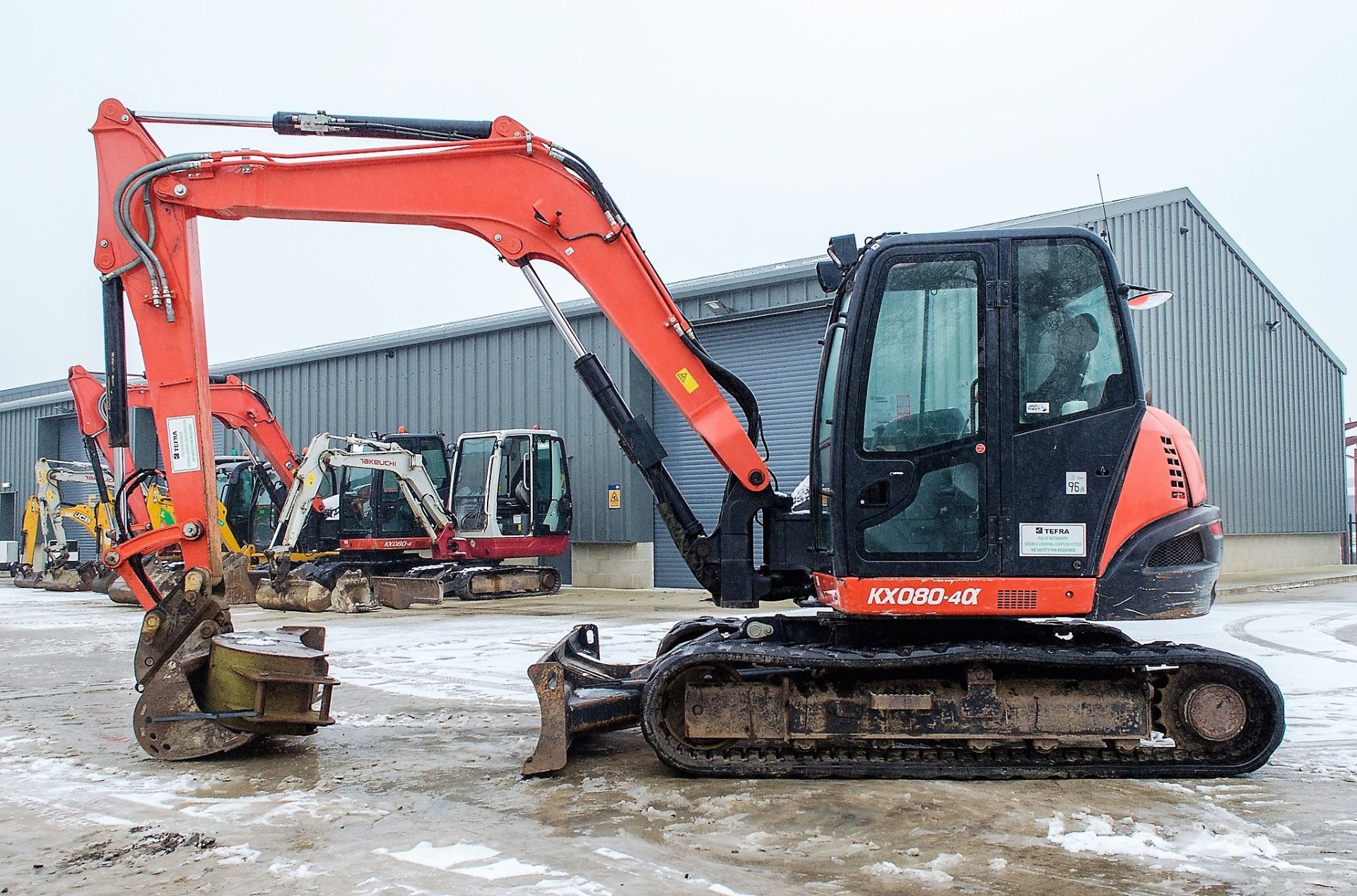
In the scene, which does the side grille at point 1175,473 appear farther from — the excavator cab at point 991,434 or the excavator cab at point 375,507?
the excavator cab at point 375,507

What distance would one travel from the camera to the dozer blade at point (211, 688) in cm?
589

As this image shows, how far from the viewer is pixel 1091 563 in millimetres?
5352

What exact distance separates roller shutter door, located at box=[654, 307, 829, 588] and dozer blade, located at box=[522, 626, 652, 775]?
12822 mm

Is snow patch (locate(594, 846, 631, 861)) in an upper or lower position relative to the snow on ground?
upper

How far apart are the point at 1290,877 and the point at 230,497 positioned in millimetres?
22688

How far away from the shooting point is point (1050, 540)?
5.35 m

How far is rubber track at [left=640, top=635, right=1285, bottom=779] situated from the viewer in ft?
17.3

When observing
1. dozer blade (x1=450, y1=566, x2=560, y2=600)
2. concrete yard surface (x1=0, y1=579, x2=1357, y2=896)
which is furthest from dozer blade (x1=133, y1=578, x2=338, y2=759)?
dozer blade (x1=450, y1=566, x2=560, y2=600)

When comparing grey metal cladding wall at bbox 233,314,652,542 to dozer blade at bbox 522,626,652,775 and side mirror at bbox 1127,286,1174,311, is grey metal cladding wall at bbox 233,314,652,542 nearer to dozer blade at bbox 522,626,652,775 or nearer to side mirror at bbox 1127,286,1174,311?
dozer blade at bbox 522,626,652,775

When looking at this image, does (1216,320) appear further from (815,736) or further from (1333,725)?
(815,736)

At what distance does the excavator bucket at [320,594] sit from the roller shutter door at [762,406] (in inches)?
247

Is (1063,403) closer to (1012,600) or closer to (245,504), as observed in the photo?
(1012,600)

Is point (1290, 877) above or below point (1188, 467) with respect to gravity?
below

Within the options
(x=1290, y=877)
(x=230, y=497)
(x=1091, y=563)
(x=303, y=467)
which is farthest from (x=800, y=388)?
(x=1290, y=877)
